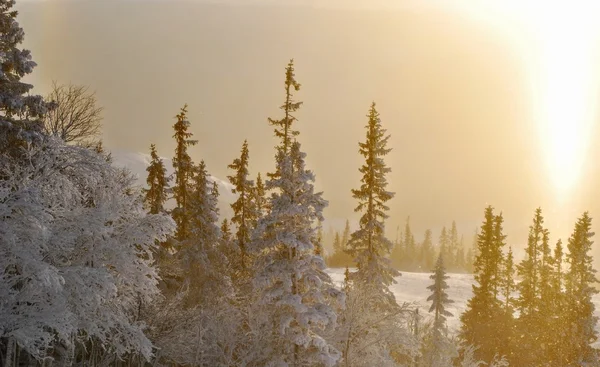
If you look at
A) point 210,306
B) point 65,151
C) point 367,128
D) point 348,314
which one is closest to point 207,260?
point 210,306

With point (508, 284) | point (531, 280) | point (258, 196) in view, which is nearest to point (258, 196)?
point (258, 196)

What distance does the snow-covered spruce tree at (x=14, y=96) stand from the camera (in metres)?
18.4

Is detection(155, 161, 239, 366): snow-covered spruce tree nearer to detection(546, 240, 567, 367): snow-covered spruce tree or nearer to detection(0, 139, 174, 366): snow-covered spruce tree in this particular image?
detection(0, 139, 174, 366): snow-covered spruce tree

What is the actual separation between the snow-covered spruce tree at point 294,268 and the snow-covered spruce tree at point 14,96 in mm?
9727

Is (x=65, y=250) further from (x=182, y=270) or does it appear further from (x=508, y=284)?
(x=508, y=284)

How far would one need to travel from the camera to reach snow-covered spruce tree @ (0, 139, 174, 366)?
15.1 metres

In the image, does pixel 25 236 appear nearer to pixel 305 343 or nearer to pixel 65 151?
pixel 65 151

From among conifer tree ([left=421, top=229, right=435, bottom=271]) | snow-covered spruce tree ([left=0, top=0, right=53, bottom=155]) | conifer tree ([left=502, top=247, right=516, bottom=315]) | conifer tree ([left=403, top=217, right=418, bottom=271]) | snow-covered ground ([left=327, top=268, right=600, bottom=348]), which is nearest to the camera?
snow-covered spruce tree ([left=0, top=0, right=53, bottom=155])

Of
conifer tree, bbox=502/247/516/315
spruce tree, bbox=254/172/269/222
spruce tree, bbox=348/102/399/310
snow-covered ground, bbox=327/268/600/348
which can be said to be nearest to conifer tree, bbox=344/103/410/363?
spruce tree, bbox=348/102/399/310

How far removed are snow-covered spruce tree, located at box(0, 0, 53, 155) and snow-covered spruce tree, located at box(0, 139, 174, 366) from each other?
1.04 meters

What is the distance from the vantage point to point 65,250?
17.2 metres

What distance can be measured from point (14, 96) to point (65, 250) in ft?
20.5

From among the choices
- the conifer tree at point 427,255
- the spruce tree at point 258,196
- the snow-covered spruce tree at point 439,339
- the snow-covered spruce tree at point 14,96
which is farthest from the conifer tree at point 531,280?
the conifer tree at point 427,255

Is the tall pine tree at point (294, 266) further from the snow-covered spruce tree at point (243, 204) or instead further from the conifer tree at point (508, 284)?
the conifer tree at point (508, 284)
